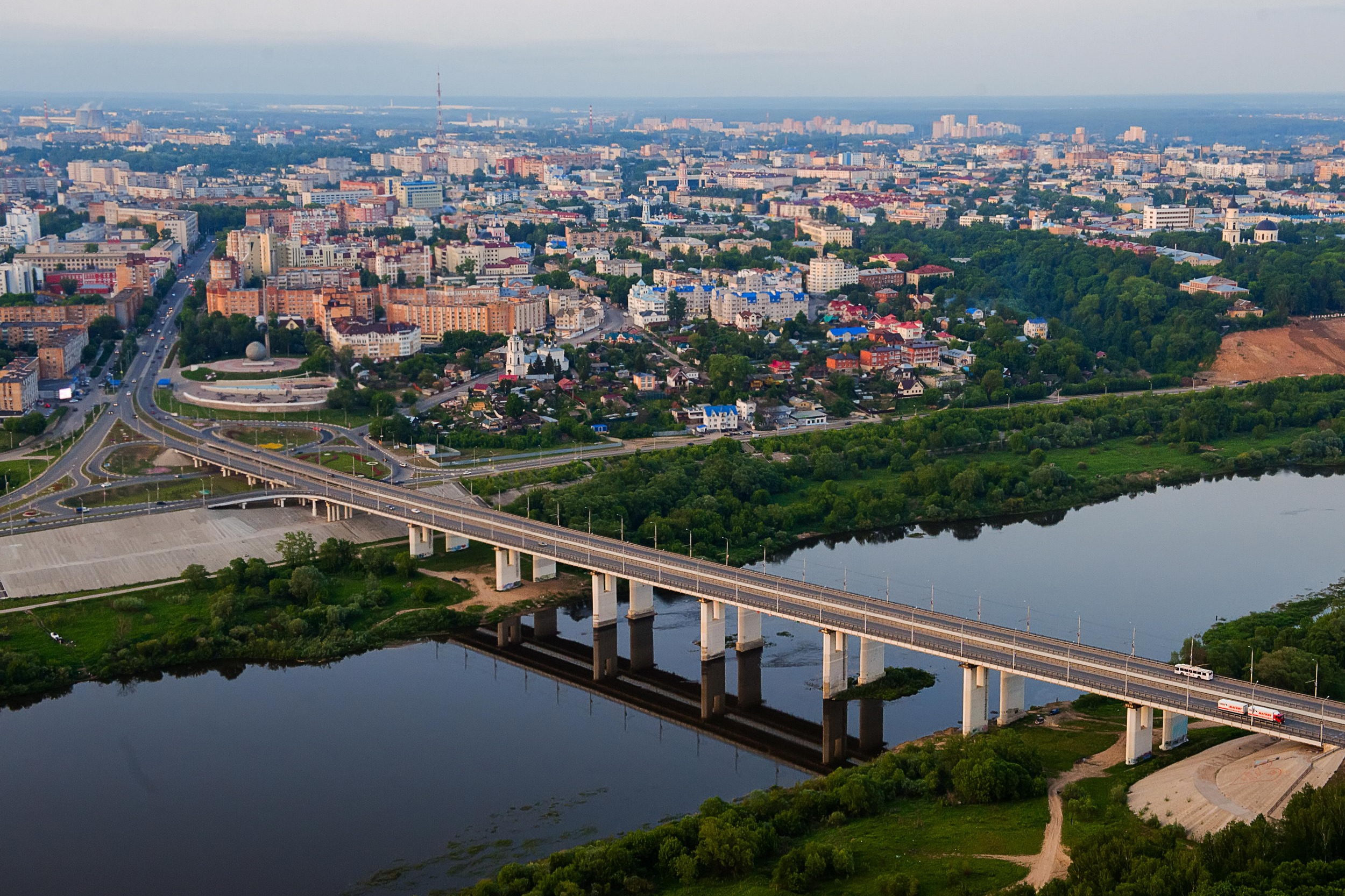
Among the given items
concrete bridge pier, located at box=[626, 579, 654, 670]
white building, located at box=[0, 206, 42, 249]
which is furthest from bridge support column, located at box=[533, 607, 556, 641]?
white building, located at box=[0, 206, 42, 249]

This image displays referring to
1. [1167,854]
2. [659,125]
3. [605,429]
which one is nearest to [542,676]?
[1167,854]

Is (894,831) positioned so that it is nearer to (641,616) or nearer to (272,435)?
(641,616)

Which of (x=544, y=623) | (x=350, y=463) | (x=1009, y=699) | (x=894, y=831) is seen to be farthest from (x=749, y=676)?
(x=350, y=463)

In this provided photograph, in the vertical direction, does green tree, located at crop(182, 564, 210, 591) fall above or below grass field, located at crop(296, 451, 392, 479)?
below

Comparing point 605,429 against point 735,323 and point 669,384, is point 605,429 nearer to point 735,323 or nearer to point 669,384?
point 669,384

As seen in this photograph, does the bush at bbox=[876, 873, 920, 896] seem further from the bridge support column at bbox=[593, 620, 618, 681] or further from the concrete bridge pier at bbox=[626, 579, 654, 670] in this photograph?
the concrete bridge pier at bbox=[626, 579, 654, 670]
